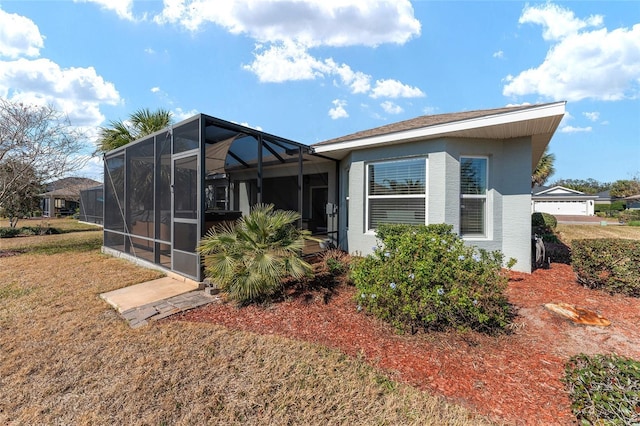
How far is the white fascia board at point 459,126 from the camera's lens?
4.73 meters

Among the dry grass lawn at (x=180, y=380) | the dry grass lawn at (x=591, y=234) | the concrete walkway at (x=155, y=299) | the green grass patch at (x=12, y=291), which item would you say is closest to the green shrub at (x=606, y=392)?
the dry grass lawn at (x=180, y=380)

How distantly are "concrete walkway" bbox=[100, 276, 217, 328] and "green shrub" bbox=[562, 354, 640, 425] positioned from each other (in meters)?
4.56

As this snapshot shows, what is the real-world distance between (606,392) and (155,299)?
221 inches

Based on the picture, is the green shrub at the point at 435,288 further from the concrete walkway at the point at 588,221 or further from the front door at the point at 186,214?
the concrete walkway at the point at 588,221

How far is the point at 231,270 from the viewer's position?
13.6 ft

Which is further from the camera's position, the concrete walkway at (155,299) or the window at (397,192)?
the window at (397,192)

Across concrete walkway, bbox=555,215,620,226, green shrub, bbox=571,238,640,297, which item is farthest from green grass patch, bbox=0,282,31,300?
concrete walkway, bbox=555,215,620,226

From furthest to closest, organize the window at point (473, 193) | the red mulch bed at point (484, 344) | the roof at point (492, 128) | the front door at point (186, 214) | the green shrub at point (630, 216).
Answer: the green shrub at point (630, 216), the window at point (473, 193), the front door at point (186, 214), the roof at point (492, 128), the red mulch bed at point (484, 344)

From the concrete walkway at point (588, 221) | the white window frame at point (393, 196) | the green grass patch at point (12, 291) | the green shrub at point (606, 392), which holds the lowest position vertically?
the green grass patch at point (12, 291)

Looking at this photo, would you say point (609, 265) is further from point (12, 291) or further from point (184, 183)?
point (12, 291)

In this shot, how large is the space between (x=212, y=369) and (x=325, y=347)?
3.98 ft

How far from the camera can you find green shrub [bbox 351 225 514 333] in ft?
10.4

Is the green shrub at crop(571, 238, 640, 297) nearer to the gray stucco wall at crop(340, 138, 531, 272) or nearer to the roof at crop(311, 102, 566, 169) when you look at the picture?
the gray stucco wall at crop(340, 138, 531, 272)

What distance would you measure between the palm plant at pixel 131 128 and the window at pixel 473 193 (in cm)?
1170
